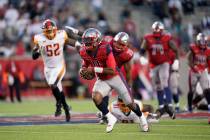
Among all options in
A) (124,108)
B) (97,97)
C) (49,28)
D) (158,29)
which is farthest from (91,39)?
(158,29)

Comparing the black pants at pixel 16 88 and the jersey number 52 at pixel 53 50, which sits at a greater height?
the jersey number 52 at pixel 53 50

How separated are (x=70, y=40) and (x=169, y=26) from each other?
11.5 meters

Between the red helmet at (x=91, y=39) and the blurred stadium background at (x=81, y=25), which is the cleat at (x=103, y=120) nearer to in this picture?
the red helmet at (x=91, y=39)

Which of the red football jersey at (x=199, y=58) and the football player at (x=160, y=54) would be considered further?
the red football jersey at (x=199, y=58)

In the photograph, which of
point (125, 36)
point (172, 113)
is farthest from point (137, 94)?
point (125, 36)

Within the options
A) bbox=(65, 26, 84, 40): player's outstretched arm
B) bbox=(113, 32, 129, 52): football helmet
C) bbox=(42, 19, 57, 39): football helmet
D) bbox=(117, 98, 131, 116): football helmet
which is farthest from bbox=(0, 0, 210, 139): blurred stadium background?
bbox=(113, 32, 129, 52): football helmet

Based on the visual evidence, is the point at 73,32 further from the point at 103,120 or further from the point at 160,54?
the point at 160,54

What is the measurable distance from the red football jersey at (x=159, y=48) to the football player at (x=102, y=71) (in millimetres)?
3726

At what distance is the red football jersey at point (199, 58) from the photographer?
15602 millimetres

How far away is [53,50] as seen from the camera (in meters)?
14.5

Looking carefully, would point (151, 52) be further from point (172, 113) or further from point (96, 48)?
point (96, 48)

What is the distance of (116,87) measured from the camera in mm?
11672

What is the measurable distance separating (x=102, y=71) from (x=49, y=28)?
316cm

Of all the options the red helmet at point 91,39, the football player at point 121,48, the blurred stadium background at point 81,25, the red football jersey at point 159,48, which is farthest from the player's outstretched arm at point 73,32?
the blurred stadium background at point 81,25
